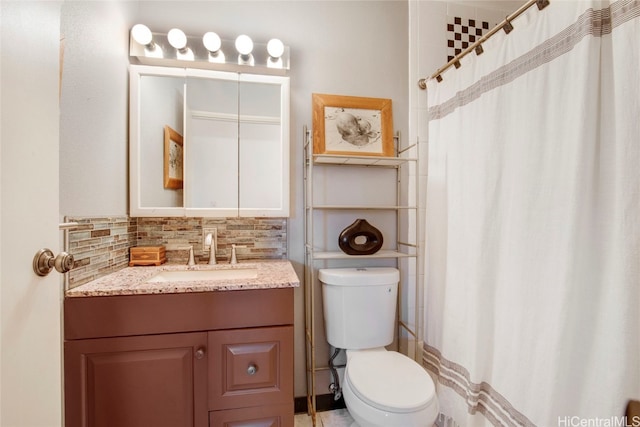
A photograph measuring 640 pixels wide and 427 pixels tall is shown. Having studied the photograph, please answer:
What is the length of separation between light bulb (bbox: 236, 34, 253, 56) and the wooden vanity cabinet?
126cm

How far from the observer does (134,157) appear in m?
1.38

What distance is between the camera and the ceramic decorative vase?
4.66 feet

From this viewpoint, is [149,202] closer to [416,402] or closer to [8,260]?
[8,260]

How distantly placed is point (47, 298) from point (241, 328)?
1.97 ft

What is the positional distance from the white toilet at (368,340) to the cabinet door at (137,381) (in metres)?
0.62

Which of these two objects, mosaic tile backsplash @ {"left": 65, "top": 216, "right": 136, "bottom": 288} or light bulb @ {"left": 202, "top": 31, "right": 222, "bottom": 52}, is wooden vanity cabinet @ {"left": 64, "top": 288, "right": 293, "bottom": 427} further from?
light bulb @ {"left": 202, "top": 31, "right": 222, "bottom": 52}

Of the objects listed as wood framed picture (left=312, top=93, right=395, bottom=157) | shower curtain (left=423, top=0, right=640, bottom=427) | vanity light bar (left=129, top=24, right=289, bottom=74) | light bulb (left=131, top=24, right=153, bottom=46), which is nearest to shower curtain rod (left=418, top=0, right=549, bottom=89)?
shower curtain (left=423, top=0, right=640, bottom=427)

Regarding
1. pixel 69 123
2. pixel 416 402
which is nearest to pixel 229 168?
pixel 69 123

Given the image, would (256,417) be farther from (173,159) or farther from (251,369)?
(173,159)

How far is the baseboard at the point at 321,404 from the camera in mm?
1519

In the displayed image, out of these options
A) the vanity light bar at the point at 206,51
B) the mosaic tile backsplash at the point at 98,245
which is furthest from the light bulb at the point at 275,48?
the mosaic tile backsplash at the point at 98,245

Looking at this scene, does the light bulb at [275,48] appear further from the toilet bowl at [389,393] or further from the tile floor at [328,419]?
the tile floor at [328,419]

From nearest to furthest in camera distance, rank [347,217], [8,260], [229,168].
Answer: [8,260] < [229,168] < [347,217]

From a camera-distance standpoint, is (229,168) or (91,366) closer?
(91,366)
